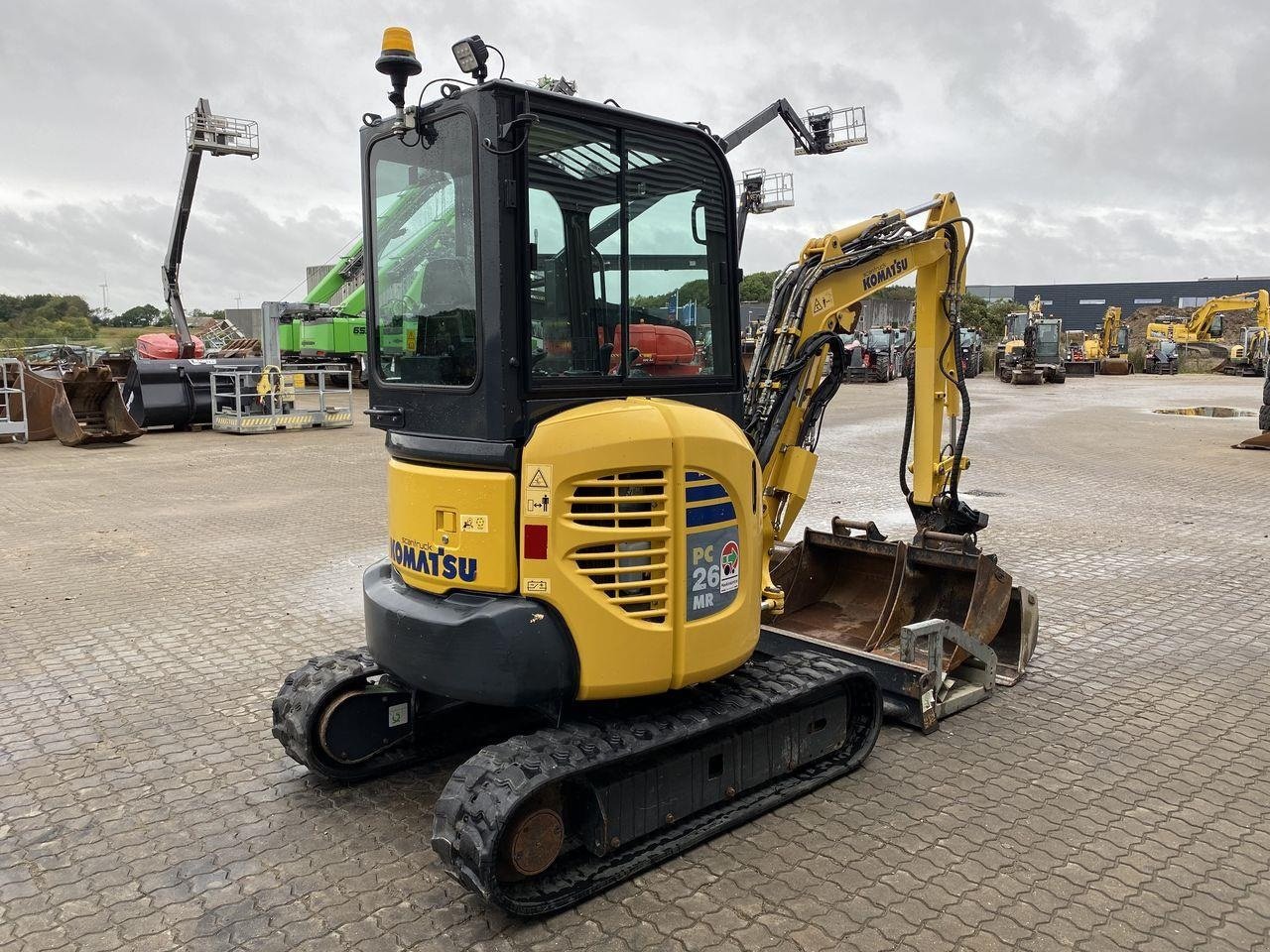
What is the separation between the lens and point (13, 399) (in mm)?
18391

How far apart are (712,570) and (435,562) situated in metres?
1.10

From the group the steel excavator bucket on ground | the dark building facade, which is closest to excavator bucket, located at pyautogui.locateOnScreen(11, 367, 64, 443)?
the steel excavator bucket on ground

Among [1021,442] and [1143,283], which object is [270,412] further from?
[1143,283]

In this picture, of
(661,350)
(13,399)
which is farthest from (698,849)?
(13,399)

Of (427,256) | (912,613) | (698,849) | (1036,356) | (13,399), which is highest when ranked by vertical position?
(427,256)

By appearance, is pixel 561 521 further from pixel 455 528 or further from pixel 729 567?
pixel 729 567

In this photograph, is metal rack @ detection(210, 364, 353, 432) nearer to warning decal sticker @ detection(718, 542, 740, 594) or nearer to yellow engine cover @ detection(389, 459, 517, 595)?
yellow engine cover @ detection(389, 459, 517, 595)

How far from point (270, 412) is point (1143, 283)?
10634 centimetres

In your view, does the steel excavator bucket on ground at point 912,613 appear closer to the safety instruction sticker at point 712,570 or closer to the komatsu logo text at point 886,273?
the safety instruction sticker at point 712,570

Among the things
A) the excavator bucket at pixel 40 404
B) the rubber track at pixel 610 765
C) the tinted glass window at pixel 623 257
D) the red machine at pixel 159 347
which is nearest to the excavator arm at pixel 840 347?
the rubber track at pixel 610 765

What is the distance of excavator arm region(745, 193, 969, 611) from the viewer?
17.4 ft

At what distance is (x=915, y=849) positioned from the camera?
150 inches

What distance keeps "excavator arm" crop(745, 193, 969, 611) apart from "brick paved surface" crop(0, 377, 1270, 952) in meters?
1.39

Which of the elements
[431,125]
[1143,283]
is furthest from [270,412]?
[1143,283]
